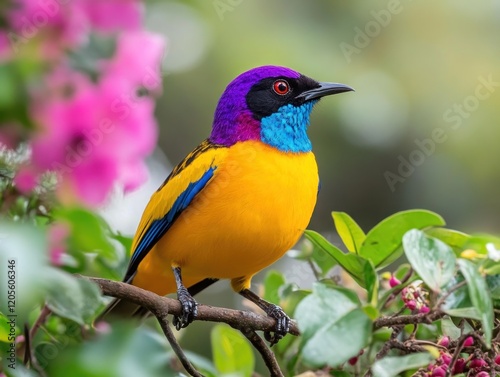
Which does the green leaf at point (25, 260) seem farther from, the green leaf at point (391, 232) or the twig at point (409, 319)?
the green leaf at point (391, 232)

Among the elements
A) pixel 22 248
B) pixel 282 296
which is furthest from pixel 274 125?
pixel 22 248

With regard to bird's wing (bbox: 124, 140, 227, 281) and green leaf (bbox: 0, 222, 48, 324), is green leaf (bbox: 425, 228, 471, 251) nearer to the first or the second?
bird's wing (bbox: 124, 140, 227, 281)

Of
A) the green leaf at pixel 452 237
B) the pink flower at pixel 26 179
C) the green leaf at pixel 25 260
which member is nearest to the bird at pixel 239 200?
the green leaf at pixel 452 237

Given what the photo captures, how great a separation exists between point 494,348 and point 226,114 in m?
2.18

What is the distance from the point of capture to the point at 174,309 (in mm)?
2979

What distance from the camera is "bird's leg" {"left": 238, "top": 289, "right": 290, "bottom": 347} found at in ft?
11.3

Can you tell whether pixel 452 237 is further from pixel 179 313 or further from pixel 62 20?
pixel 62 20

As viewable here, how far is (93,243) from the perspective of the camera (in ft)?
4.72

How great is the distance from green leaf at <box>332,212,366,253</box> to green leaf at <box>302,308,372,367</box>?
42.3 inches

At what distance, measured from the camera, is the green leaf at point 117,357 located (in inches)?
48.4

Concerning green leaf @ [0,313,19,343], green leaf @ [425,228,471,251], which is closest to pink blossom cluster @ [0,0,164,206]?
green leaf @ [0,313,19,343]

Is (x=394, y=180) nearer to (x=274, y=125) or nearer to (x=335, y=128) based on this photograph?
(x=335, y=128)

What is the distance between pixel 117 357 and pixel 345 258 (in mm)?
1565

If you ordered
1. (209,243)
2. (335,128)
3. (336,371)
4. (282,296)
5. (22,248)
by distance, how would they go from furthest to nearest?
1. (335,128)
2. (209,243)
3. (282,296)
4. (336,371)
5. (22,248)
